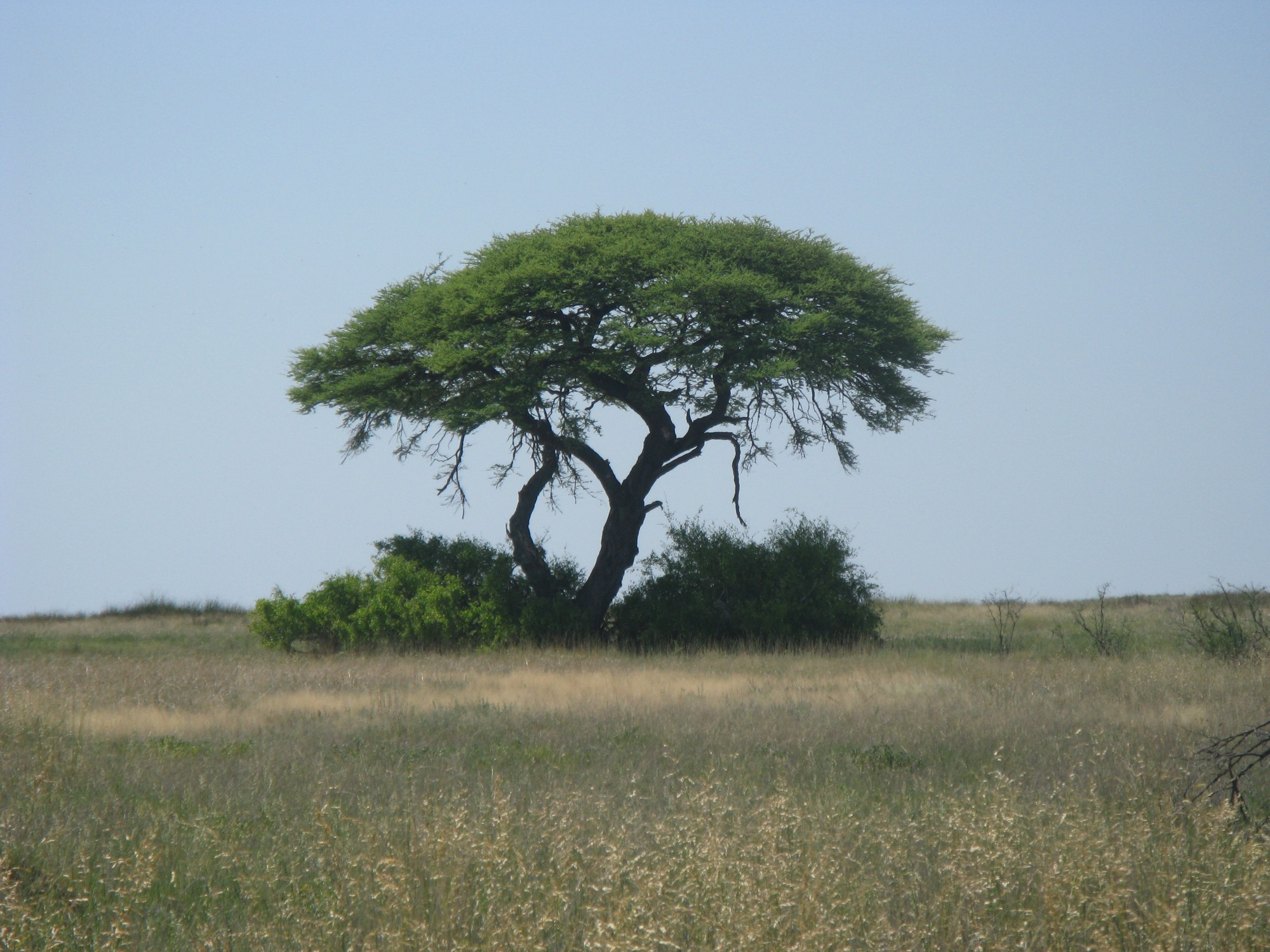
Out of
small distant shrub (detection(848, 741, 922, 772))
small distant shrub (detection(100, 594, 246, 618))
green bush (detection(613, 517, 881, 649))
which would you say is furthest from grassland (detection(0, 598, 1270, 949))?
small distant shrub (detection(100, 594, 246, 618))

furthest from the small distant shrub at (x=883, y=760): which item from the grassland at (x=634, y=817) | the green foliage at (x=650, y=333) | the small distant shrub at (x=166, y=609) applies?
the small distant shrub at (x=166, y=609)

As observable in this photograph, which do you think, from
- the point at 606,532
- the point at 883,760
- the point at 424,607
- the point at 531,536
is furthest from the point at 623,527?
the point at 883,760

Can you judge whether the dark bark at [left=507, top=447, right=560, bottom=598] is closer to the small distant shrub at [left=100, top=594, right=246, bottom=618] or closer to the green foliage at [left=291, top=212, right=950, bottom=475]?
the green foliage at [left=291, top=212, right=950, bottom=475]

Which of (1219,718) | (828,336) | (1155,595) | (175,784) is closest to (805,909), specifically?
(175,784)

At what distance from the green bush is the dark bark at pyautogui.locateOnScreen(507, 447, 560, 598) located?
205 cm

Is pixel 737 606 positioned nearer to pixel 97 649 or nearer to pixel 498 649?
pixel 498 649

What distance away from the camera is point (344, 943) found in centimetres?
507

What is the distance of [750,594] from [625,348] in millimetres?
6611

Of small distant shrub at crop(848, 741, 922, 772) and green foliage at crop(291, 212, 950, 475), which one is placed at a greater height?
green foliage at crop(291, 212, 950, 475)

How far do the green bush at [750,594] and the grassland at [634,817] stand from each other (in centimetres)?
784

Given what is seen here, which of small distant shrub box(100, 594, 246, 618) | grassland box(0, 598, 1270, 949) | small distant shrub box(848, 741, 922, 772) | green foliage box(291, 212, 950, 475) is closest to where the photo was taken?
grassland box(0, 598, 1270, 949)

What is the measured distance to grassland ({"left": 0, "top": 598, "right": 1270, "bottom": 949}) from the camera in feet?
17.0

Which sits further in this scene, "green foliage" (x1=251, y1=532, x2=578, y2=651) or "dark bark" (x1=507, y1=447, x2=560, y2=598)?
"dark bark" (x1=507, y1=447, x2=560, y2=598)

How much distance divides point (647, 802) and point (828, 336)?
1754cm
